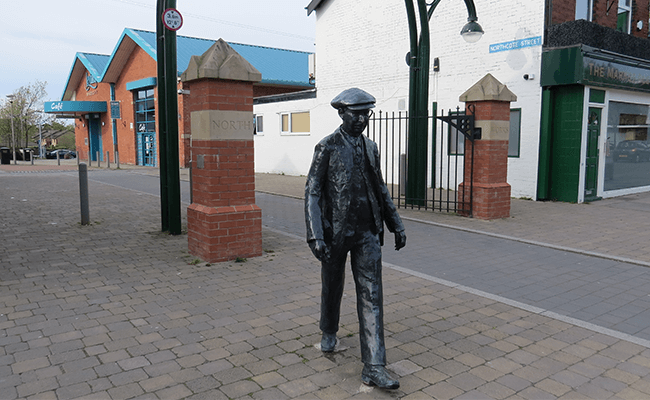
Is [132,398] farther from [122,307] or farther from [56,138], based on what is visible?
[56,138]

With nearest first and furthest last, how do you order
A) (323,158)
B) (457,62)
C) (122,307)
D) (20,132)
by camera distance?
1. (323,158)
2. (122,307)
3. (457,62)
4. (20,132)

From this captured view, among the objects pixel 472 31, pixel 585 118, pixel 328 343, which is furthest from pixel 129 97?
pixel 328 343

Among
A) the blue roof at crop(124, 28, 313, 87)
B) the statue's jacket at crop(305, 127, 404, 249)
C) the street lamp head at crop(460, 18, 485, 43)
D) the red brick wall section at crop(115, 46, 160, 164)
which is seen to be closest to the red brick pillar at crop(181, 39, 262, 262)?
the statue's jacket at crop(305, 127, 404, 249)

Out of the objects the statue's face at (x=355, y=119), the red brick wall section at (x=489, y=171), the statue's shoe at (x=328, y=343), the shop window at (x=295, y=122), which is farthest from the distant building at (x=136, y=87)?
the statue's face at (x=355, y=119)

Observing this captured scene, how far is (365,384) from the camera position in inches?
129

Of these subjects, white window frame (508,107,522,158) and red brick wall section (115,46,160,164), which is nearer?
white window frame (508,107,522,158)

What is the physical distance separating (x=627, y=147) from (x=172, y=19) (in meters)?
12.1

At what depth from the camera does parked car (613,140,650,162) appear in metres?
13.7

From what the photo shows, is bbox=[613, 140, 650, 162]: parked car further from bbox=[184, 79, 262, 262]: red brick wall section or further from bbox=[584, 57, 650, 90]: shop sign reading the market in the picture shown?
bbox=[184, 79, 262, 262]: red brick wall section

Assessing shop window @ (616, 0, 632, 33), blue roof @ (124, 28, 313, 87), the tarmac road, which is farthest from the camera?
blue roof @ (124, 28, 313, 87)

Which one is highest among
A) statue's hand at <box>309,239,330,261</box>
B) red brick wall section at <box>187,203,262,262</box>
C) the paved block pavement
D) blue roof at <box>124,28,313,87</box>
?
blue roof at <box>124,28,313,87</box>

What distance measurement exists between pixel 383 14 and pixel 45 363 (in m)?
15.3

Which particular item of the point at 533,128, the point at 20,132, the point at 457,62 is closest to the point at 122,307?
the point at 533,128

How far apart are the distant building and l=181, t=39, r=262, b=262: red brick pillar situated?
19953 mm
